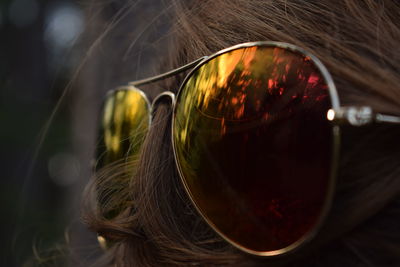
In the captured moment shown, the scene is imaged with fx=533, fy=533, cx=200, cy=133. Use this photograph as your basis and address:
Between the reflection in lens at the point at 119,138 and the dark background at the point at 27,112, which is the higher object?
the dark background at the point at 27,112

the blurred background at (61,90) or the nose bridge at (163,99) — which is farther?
the blurred background at (61,90)

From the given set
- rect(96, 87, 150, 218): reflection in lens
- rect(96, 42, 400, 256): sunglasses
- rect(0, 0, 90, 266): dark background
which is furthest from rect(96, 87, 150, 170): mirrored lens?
rect(0, 0, 90, 266): dark background

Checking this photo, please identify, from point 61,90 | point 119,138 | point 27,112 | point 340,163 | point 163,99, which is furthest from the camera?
point 27,112

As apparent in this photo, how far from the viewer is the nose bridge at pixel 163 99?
920 mm

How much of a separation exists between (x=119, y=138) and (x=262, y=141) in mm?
459

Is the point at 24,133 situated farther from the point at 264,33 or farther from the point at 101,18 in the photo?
the point at 264,33

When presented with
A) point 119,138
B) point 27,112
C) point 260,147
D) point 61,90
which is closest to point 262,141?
point 260,147

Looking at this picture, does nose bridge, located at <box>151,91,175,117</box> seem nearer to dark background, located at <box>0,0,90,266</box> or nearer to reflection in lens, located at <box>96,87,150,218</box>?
reflection in lens, located at <box>96,87,150,218</box>

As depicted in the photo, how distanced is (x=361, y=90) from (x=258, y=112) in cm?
13

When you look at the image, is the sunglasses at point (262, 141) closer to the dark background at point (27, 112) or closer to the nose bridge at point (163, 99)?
the nose bridge at point (163, 99)

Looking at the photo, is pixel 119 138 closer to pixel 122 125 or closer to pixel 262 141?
pixel 122 125

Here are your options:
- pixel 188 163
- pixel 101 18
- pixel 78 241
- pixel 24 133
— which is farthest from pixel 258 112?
pixel 24 133

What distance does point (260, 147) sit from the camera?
0.69m

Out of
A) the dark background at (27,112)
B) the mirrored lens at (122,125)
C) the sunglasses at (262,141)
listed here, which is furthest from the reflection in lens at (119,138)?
the dark background at (27,112)
